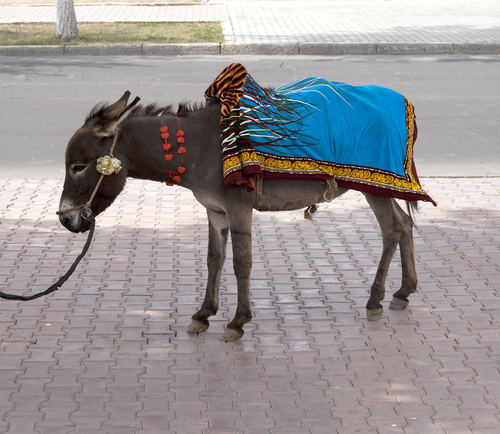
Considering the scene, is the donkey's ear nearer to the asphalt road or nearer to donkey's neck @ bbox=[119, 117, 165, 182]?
donkey's neck @ bbox=[119, 117, 165, 182]

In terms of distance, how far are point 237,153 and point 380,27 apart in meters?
14.9

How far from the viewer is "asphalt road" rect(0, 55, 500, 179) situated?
33.4 feet

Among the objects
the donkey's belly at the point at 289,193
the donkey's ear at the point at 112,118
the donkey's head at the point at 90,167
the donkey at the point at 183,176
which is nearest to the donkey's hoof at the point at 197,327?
the donkey at the point at 183,176

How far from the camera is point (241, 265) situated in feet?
17.5

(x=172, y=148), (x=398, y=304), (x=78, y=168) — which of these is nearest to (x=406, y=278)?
(x=398, y=304)

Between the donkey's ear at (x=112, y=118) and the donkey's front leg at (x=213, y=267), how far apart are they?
3.49 feet

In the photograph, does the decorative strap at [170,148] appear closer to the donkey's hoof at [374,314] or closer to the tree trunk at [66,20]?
the donkey's hoof at [374,314]

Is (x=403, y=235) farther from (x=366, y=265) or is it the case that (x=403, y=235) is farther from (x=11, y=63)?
(x=11, y=63)

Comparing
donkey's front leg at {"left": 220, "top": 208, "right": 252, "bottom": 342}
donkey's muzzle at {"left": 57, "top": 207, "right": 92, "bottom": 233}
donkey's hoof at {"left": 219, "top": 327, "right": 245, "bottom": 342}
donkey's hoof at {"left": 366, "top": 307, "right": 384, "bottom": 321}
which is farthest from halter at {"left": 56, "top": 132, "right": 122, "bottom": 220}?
donkey's hoof at {"left": 366, "top": 307, "right": 384, "bottom": 321}

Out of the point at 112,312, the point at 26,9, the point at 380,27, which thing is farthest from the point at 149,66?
the point at 112,312

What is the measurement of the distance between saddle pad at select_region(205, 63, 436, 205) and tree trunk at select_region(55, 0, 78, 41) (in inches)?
494

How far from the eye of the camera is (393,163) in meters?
5.46

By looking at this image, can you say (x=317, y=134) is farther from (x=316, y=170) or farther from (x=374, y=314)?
(x=374, y=314)

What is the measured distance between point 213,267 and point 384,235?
4.47 ft
